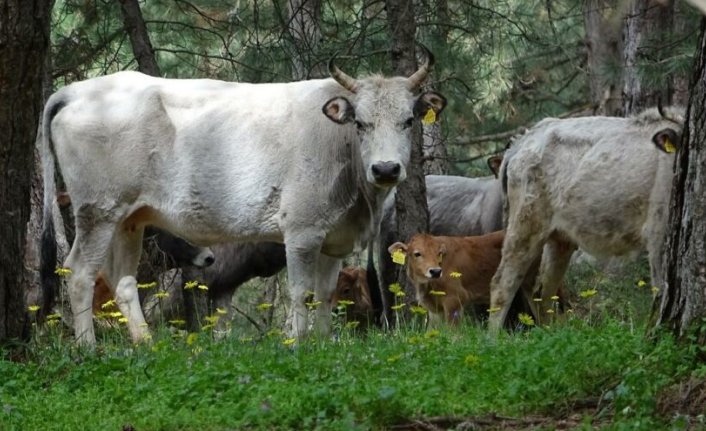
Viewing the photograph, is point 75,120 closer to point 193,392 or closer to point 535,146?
point 535,146

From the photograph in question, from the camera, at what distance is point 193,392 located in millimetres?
6980

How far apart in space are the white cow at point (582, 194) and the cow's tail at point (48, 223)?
3933 mm

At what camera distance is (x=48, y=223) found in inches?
443

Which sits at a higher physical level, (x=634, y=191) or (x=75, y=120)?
(x=75, y=120)

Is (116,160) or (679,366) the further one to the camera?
(116,160)

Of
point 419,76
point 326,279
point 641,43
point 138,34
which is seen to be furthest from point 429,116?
point 641,43

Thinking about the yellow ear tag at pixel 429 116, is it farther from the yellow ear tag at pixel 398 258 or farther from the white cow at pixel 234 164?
the yellow ear tag at pixel 398 258

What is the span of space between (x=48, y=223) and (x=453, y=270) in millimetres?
3883

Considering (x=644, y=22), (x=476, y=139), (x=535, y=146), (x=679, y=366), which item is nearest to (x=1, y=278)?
(x=679, y=366)

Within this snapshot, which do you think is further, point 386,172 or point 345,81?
point 345,81

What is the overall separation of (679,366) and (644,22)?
991 centimetres

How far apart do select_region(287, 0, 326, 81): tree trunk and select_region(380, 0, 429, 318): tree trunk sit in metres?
1.13

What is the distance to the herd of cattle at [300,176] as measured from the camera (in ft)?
36.3

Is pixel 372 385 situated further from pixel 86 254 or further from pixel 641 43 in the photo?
pixel 641 43
